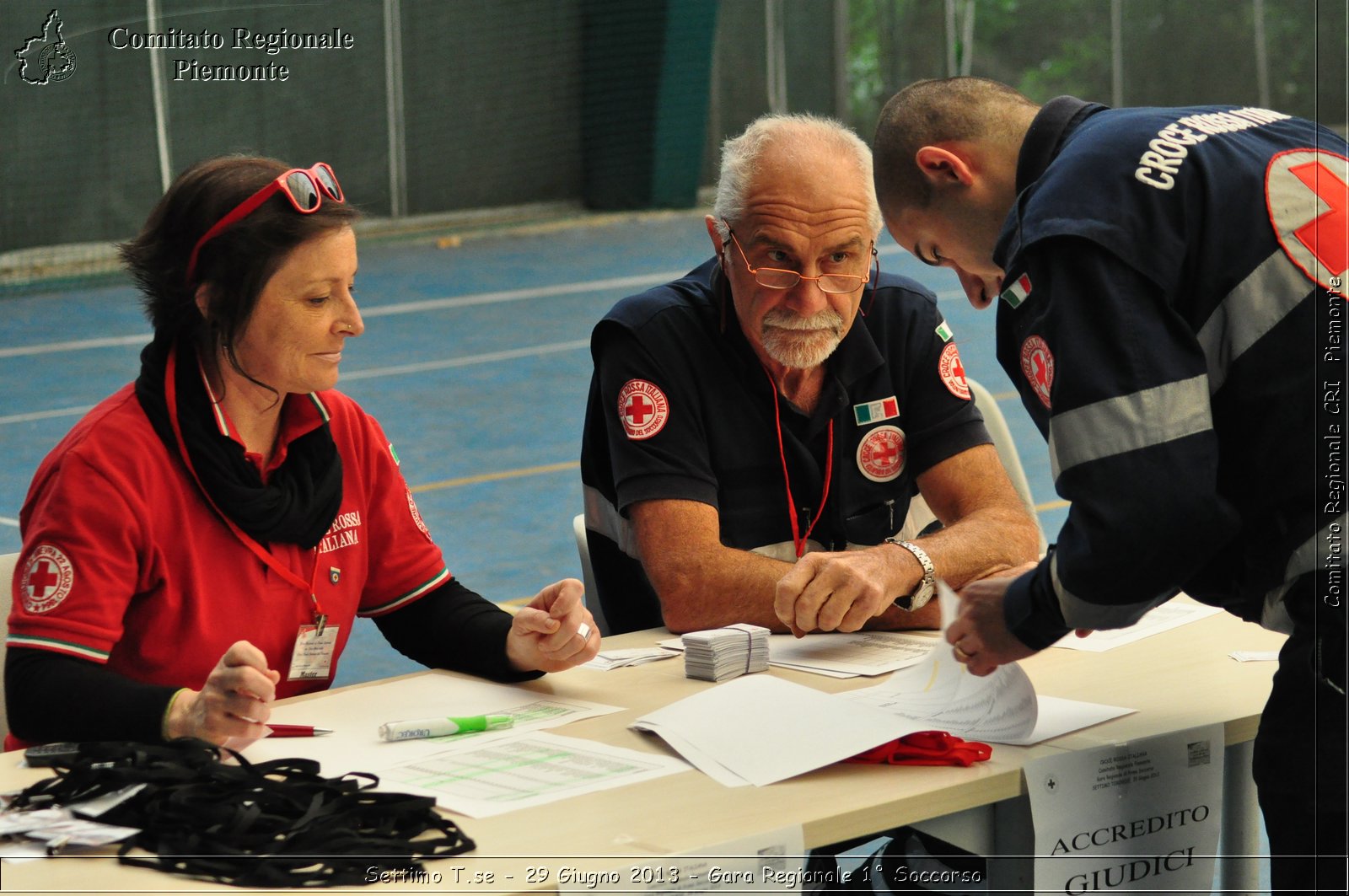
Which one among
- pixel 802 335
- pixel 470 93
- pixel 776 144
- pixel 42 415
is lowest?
pixel 42 415

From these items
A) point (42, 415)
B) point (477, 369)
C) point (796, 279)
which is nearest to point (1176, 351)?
point (796, 279)

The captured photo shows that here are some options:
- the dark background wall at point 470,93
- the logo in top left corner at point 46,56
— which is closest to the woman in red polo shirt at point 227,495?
the dark background wall at point 470,93

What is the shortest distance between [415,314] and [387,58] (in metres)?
3.83

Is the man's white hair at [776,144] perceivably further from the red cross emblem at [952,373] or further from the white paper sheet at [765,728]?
the white paper sheet at [765,728]

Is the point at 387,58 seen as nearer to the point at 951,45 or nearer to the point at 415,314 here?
the point at 415,314

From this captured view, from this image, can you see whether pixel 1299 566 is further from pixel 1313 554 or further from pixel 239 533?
pixel 239 533

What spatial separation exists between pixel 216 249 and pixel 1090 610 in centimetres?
148

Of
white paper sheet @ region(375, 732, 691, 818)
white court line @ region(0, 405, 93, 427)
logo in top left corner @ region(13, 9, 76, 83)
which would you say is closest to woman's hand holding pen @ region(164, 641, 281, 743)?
white paper sheet @ region(375, 732, 691, 818)

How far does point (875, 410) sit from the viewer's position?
315 centimetres

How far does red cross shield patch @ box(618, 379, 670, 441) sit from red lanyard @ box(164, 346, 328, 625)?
0.71 m

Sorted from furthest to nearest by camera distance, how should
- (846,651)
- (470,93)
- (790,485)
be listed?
(470,93), (790,485), (846,651)

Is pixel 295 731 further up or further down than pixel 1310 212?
further down

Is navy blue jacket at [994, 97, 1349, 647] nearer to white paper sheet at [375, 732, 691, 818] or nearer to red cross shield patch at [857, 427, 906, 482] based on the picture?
white paper sheet at [375, 732, 691, 818]

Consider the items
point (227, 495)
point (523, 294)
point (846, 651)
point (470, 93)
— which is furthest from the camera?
point (470, 93)
